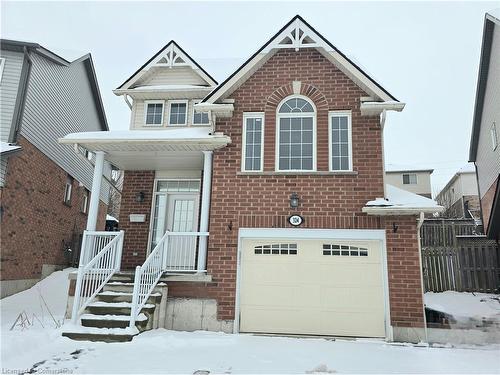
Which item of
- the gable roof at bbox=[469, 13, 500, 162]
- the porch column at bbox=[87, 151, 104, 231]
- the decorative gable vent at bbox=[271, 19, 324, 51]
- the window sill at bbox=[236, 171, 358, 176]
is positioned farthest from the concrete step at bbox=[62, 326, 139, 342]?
the gable roof at bbox=[469, 13, 500, 162]

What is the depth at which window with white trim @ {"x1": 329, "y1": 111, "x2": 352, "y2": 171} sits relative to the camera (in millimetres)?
9141

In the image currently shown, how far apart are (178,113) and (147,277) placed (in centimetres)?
634

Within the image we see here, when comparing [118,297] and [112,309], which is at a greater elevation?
[118,297]

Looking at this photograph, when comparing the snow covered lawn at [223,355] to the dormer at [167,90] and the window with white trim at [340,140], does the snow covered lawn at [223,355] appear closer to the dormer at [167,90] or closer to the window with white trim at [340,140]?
the window with white trim at [340,140]

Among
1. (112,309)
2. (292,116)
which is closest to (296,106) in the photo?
(292,116)

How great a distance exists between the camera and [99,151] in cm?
996

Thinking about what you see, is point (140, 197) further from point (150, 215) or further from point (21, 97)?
→ point (21, 97)

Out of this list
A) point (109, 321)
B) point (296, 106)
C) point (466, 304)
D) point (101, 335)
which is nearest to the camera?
point (101, 335)

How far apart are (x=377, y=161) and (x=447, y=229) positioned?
22.1 feet

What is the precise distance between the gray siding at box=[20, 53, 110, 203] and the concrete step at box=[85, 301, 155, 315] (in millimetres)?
7239

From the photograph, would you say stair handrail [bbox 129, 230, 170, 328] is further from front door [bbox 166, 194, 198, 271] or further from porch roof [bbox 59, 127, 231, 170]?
porch roof [bbox 59, 127, 231, 170]

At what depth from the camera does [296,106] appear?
31.6 feet

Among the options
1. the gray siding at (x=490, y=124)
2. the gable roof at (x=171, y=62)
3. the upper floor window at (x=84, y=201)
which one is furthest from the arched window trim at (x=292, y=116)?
the upper floor window at (x=84, y=201)

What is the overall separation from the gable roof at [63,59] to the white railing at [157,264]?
8.06m
